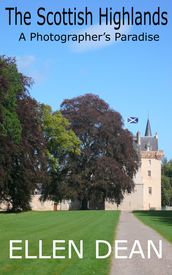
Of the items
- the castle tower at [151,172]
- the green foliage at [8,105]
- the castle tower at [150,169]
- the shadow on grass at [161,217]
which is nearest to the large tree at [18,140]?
the green foliage at [8,105]

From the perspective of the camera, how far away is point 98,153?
78.4m

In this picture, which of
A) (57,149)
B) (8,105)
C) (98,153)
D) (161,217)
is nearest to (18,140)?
(8,105)

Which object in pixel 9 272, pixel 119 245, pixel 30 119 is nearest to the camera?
pixel 9 272

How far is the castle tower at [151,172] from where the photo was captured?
4432 inches

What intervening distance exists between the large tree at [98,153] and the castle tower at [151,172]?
3276cm

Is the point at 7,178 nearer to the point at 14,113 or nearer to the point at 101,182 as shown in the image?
the point at 14,113

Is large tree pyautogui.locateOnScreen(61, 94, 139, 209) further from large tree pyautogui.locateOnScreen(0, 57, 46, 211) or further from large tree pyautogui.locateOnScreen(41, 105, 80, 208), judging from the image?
large tree pyautogui.locateOnScreen(0, 57, 46, 211)

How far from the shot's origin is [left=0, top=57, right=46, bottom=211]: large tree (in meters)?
48.2

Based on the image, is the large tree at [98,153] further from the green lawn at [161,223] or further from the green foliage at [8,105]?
the green lawn at [161,223]

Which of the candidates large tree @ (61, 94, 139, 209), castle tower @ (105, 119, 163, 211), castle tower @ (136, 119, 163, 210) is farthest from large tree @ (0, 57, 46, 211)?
castle tower @ (136, 119, 163, 210)

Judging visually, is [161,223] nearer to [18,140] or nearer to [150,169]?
[18,140]

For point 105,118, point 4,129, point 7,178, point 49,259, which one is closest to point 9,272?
Answer: point 49,259

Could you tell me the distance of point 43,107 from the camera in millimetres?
73438

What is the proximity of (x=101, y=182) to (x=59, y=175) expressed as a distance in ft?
18.7
